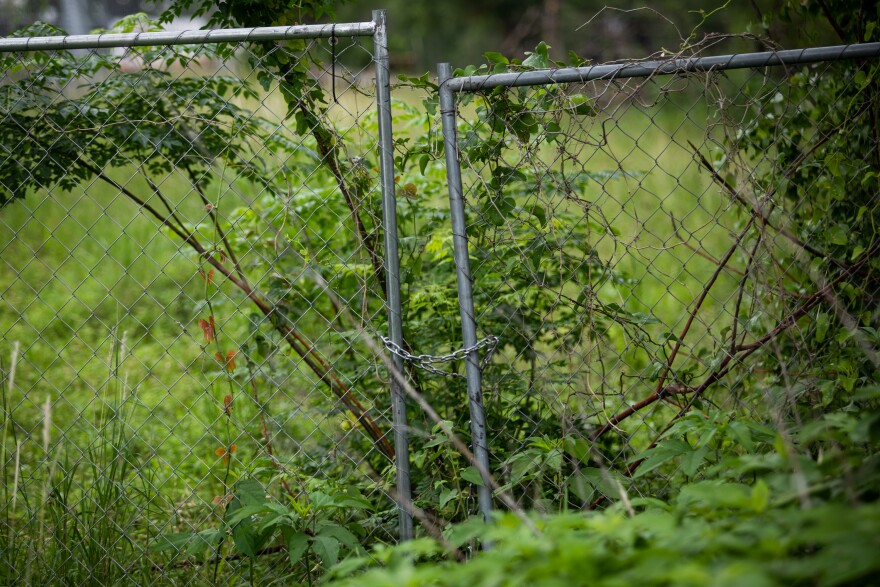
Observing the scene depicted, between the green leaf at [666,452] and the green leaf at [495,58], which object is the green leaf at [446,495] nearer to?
the green leaf at [666,452]

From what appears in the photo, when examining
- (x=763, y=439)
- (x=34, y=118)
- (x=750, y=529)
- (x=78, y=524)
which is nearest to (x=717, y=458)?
(x=763, y=439)

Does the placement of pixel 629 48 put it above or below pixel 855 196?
above

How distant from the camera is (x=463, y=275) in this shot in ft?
6.74

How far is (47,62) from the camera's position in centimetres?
238

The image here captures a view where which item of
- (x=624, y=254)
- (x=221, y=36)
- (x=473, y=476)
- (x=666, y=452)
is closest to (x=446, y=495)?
(x=473, y=476)

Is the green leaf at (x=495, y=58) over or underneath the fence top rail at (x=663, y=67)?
over

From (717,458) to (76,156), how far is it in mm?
2331

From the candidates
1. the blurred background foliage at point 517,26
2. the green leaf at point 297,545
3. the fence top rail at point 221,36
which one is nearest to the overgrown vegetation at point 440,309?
the green leaf at point 297,545

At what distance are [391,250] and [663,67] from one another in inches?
35.6

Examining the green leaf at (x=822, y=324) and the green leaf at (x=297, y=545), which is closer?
the green leaf at (x=297, y=545)

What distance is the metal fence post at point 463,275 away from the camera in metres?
2.03

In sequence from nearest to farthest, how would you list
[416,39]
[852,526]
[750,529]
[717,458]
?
1. [852,526]
2. [750,529]
3. [717,458]
4. [416,39]

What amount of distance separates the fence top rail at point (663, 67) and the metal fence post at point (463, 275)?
6 centimetres

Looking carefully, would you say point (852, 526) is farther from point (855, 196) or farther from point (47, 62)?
point (47, 62)
